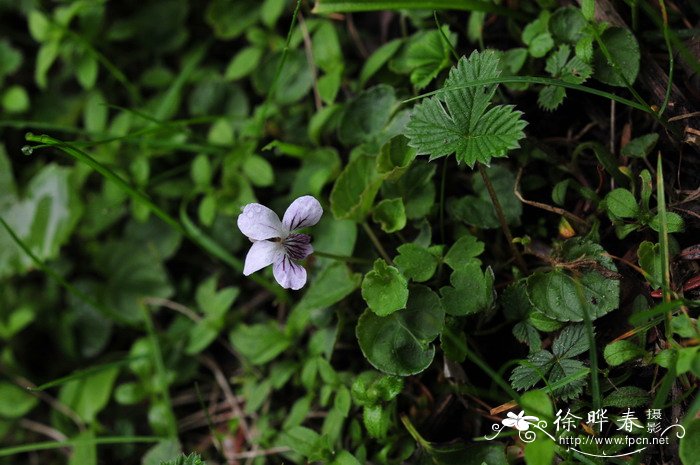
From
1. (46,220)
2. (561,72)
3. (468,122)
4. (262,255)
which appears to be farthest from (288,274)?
(46,220)

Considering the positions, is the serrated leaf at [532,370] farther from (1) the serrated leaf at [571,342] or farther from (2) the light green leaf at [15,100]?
(2) the light green leaf at [15,100]

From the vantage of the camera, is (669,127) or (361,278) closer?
(669,127)

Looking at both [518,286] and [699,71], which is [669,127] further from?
[518,286]

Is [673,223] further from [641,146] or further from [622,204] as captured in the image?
[641,146]

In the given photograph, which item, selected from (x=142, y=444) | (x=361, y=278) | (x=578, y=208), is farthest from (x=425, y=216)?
(x=142, y=444)

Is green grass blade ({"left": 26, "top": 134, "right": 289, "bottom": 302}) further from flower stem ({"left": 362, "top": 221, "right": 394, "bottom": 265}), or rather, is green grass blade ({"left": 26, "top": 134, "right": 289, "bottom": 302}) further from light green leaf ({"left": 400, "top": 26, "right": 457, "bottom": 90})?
light green leaf ({"left": 400, "top": 26, "right": 457, "bottom": 90})

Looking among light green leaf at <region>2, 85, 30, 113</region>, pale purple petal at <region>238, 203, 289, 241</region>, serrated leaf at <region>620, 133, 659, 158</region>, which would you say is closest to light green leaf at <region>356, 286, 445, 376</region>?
pale purple petal at <region>238, 203, 289, 241</region>

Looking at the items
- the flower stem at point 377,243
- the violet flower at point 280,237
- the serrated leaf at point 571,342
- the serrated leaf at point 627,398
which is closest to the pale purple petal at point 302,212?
the violet flower at point 280,237
